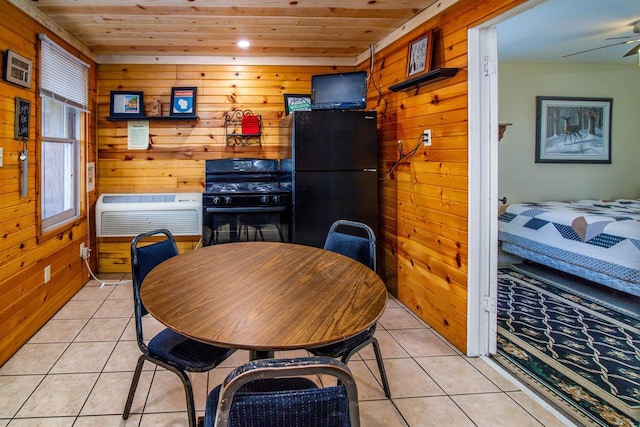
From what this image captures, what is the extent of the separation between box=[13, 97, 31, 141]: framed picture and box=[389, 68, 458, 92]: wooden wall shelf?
2514mm

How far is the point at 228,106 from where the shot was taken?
13.4 ft

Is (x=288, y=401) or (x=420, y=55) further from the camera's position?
(x=420, y=55)

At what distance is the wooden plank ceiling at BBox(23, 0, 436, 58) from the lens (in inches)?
105

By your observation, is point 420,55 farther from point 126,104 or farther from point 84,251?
point 84,251

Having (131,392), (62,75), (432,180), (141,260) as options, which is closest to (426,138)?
(432,180)

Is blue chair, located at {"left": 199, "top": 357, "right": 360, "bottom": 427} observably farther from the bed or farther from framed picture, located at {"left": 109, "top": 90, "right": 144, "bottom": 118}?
framed picture, located at {"left": 109, "top": 90, "right": 144, "bottom": 118}

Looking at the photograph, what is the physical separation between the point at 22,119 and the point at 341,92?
2.32 m

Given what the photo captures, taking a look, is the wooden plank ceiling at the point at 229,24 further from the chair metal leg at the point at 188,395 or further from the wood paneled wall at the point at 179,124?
the chair metal leg at the point at 188,395

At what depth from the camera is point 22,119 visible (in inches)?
99.8

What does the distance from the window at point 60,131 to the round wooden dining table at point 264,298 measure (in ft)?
6.06

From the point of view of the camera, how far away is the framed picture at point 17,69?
2.37 metres

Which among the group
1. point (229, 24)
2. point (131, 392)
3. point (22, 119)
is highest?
point (229, 24)

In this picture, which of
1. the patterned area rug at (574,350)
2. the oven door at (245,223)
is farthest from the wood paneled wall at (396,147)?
the oven door at (245,223)

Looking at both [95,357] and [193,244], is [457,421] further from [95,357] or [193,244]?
[193,244]
